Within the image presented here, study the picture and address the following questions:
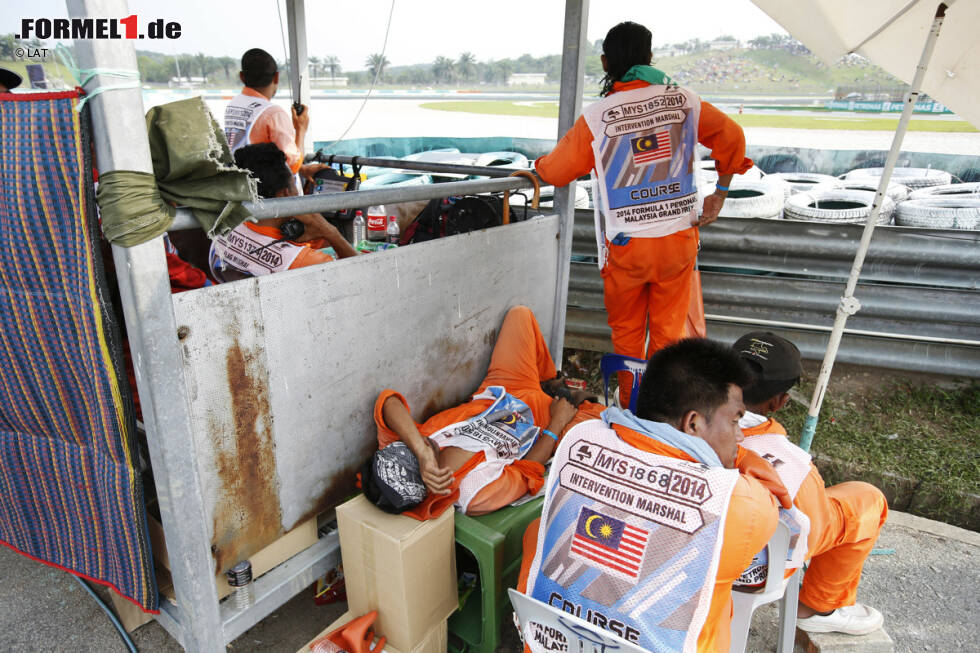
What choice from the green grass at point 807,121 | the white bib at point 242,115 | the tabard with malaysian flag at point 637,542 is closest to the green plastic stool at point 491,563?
the tabard with malaysian flag at point 637,542

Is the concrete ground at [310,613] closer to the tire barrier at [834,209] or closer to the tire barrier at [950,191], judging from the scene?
the tire barrier at [834,209]

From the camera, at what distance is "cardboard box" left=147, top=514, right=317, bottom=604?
71.1 inches

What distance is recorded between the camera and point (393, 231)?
3.54 metres

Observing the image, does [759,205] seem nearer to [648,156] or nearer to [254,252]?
[648,156]

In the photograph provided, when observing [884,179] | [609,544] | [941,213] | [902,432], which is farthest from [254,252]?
[941,213]

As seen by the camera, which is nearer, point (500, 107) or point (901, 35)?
point (901, 35)

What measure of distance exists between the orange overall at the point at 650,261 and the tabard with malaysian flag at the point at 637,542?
5.27 ft

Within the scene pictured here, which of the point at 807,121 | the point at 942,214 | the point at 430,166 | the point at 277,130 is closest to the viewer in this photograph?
the point at 430,166

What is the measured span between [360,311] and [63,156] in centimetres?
100

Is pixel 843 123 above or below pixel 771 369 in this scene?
above

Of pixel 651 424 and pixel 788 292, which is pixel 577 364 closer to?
pixel 788 292

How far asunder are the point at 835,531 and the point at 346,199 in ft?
6.43

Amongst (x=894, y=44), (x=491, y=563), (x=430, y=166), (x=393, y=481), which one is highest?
(x=894, y=44)

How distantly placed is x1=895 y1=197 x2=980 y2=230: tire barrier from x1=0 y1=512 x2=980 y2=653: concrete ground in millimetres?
2325
